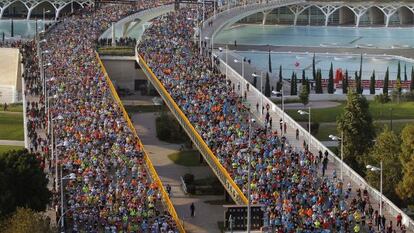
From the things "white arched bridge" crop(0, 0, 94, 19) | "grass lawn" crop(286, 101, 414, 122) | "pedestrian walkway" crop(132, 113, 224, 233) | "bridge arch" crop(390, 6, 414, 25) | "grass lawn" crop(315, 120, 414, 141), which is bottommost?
"pedestrian walkway" crop(132, 113, 224, 233)

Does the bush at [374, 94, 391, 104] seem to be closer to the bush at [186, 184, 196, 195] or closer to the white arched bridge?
the bush at [186, 184, 196, 195]

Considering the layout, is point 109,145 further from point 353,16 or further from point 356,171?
point 353,16

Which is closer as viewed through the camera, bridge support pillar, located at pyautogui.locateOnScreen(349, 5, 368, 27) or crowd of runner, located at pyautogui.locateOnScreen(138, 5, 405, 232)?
crowd of runner, located at pyautogui.locateOnScreen(138, 5, 405, 232)

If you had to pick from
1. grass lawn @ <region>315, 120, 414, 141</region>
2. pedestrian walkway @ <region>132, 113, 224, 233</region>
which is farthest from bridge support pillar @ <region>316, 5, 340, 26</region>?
grass lawn @ <region>315, 120, 414, 141</region>

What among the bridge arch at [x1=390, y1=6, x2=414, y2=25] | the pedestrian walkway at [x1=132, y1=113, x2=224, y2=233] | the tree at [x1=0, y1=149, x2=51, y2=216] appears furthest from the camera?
the bridge arch at [x1=390, y1=6, x2=414, y2=25]

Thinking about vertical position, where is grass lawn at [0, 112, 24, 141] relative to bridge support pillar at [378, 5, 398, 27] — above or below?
below

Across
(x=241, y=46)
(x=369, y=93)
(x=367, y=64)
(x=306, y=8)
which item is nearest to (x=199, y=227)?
(x=369, y=93)
